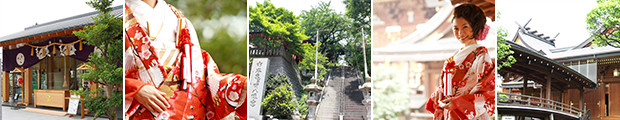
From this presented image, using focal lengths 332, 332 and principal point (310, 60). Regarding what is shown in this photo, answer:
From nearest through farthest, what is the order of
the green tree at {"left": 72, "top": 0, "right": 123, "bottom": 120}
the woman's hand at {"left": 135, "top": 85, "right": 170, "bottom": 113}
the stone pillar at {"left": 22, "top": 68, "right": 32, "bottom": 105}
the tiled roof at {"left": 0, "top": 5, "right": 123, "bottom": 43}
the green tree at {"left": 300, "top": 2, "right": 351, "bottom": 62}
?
the woman's hand at {"left": 135, "top": 85, "right": 170, "bottom": 113}
the green tree at {"left": 300, "top": 2, "right": 351, "bottom": 62}
the green tree at {"left": 72, "top": 0, "right": 123, "bottom": 120}
the tiled roof at {"left": 0, "top": 5, "right": 123, "bottom": 43}
the stone pillar at {"left": 22, "top": 68, "right": 32, "bottom": 105}

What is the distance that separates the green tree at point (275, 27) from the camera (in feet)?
9.33

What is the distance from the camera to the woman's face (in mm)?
1909

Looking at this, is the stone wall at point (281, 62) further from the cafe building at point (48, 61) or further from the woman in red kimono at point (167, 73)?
the cafe building at point (48, 61)

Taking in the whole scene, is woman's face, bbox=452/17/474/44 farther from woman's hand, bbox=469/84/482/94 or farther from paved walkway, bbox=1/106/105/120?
paved walkway, bbox=1/106/105/120

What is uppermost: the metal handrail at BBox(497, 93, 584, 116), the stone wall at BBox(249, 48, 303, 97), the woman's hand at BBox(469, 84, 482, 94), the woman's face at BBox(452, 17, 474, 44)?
the woman's face at BBox(452, 17, 474, 44)

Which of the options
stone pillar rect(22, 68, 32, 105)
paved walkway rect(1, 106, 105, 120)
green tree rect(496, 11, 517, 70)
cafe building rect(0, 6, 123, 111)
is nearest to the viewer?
green tree rect(496, 11, 517, 70)

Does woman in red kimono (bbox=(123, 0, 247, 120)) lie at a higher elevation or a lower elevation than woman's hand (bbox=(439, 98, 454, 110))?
higher

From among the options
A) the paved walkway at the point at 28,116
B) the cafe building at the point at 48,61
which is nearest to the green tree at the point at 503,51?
the cafe building at the point at 48,61

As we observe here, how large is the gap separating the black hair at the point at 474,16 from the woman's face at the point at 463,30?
18 millimetres

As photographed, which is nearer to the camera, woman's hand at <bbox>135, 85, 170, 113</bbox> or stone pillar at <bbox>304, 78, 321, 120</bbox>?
woman's hand at <bbox>135, 85, 170, 113</bbox>

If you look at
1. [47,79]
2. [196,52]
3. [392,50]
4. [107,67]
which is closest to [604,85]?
[392,50]

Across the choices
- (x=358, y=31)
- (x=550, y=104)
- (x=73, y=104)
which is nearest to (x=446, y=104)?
(x=358, y=31)

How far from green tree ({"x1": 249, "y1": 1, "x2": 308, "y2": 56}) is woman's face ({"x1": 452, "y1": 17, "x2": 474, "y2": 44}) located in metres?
1.29

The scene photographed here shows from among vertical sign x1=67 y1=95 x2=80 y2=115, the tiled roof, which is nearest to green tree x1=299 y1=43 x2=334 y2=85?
the tiled roof
